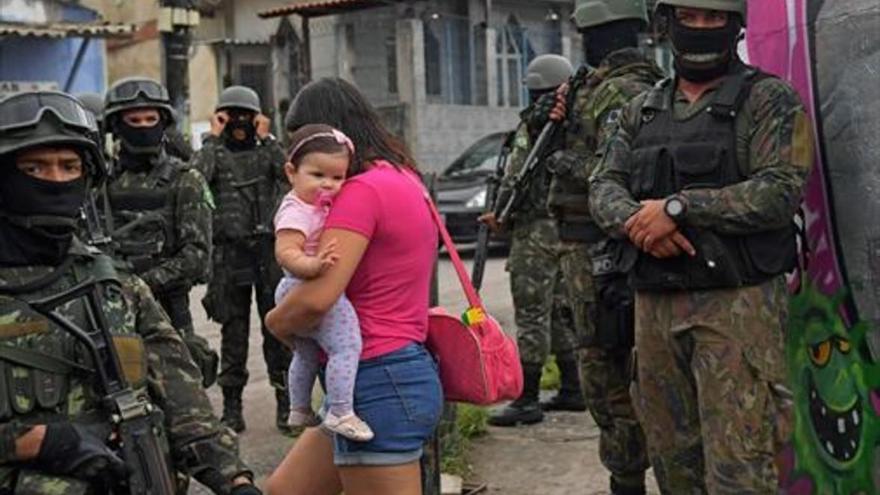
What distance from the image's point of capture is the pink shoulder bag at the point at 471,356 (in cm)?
345

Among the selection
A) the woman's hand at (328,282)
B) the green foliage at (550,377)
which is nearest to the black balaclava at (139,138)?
the woman's hand at (328,282)

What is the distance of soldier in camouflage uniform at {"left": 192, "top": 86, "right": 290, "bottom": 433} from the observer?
6.68m

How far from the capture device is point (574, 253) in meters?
Result: 4.97

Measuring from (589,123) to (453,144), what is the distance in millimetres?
18093

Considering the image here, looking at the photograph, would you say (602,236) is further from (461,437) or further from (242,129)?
(242,129)

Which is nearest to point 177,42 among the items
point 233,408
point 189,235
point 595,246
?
point 233,408

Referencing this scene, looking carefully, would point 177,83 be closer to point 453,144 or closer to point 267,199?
point 267,199

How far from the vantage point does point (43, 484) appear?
257 centimetres

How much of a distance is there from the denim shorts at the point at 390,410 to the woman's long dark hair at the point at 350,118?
534 mm

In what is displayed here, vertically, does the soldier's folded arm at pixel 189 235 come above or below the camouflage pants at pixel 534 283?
above

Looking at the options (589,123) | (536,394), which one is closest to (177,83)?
(536,394)

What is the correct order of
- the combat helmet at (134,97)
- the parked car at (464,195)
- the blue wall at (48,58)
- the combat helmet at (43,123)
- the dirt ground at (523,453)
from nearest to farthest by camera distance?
the combat helmet at (43,123)
the combat helmet at (134,97)
the dirt ground at (523,453)
the parked car at (464,195)
the blue wall at (48,58)

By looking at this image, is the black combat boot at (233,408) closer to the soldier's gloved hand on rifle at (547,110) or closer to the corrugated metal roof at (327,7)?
the soldier's gloved hand on rifle at (547,110)

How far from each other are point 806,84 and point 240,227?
359 cm
